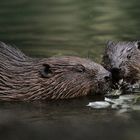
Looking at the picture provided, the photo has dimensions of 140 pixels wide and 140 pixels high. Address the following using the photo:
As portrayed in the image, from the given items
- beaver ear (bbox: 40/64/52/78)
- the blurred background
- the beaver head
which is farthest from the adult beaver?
the blurred background

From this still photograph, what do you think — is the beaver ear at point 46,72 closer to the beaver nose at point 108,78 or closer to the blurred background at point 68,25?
the beaver nose at point 108,78

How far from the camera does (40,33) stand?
15.0 metres

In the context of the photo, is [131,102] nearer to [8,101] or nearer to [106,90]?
[106,90]

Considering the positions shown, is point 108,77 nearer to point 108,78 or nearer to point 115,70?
point 108,78

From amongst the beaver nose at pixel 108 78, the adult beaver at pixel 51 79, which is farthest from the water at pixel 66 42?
the beaver nose at pixel 108 78

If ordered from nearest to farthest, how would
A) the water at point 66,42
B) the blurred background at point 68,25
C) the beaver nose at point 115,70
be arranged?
the water at point 66,42 → the beaver nose at point 115,70 → the blurred background at point 68,25

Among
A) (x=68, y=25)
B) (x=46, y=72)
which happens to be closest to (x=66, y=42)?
(x=68, y=25)

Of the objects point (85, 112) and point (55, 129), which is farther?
point (85, 112)

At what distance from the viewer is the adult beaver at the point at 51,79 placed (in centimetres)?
854

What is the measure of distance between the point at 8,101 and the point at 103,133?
2195 mm

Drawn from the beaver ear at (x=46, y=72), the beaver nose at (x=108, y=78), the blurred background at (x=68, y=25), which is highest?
the blurred background at (x=68, y=25)

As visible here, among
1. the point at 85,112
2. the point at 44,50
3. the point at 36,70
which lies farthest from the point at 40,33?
the point at 85,112

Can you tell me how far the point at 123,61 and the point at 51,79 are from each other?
135 cm

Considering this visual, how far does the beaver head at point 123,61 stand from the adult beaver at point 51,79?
30cm
